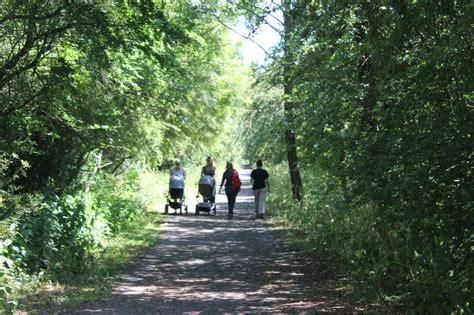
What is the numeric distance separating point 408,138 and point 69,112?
7.32 meters

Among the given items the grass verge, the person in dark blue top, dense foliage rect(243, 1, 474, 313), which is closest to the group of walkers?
the person in dark blue top

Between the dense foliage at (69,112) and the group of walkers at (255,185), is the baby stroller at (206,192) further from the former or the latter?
the dense foliage at (69,112)

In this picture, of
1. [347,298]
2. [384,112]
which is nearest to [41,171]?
[347,298]

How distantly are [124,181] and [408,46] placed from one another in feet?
45.5

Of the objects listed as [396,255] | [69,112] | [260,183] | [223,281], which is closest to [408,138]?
[396,255]

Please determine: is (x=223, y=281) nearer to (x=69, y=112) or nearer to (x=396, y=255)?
(x=396, y=255)

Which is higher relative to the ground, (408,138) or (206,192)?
(408,138)

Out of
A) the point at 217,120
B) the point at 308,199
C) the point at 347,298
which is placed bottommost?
the point at 347,298

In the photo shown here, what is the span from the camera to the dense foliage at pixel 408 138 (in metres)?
5.51

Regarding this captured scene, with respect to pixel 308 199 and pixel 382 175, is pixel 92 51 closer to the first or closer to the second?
pixel 382 175

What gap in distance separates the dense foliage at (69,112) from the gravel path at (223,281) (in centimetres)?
120

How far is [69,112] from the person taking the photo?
11305 mm

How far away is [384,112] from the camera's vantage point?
680 cm

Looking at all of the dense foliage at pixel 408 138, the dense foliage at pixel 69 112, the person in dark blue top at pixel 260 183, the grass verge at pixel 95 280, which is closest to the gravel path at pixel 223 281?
the grass verge at pixel 95 280
